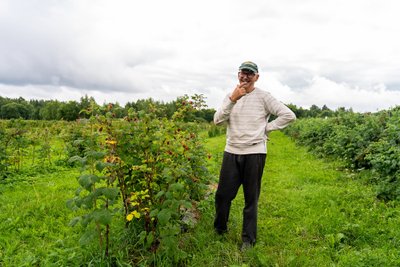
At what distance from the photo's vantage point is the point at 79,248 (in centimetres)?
343

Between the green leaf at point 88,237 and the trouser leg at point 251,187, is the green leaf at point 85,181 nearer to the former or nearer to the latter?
the green leaf at point 88,237

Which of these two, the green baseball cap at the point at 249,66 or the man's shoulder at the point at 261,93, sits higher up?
the green baseball cap at the point at 249,66

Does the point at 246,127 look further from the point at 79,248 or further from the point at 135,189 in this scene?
the point at 79,248

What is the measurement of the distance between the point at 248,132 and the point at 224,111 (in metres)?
0.37

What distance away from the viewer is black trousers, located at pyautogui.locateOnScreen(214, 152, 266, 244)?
3.69m

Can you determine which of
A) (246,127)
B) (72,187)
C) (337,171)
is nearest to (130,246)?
(246,127)

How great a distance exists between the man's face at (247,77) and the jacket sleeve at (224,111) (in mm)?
278

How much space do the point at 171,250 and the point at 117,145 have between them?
1164 mm

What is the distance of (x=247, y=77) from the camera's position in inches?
142

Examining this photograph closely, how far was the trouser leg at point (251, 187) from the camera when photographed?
12.0 feet

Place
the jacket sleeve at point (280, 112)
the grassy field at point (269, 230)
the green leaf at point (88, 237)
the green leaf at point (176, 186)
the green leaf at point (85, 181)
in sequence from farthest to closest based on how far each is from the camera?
the jacket sleeve at point (280, 112) → the grassy field at point (269, 230) → the green leaf at point (88, 237) → the green leaf at point (176, 186) → the green leaf at point (85, 181)

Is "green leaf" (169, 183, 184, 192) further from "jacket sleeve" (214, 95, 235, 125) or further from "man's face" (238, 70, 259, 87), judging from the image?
"man's face" (238, 70, 259, 87)

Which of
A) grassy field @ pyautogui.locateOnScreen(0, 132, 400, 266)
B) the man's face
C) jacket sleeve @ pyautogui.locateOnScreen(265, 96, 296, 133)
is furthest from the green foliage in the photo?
jacket sleeve @ pyautogui.locateOnScreen(265, 96, 296, 133)

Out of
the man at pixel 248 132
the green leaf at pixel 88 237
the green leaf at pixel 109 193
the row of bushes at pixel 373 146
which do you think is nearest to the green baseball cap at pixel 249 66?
the man at pixel 248 132
